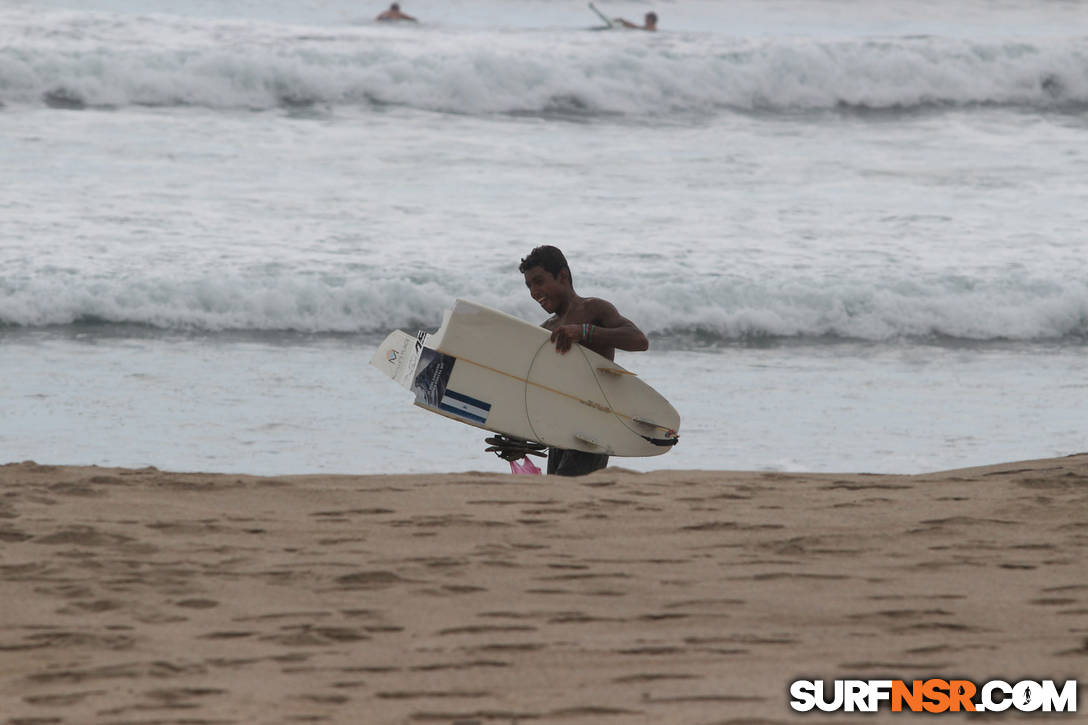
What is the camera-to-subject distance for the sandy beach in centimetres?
284

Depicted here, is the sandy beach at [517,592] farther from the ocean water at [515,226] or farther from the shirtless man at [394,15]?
the shirtless man at [394,15]

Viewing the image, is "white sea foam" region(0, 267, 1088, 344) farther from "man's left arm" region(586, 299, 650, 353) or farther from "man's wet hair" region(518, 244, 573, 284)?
"man's wet hair" region(518, 244, 573, 284)

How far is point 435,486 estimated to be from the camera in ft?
14.9

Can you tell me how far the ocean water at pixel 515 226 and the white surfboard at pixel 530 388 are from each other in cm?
107

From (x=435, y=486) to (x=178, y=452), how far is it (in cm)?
223

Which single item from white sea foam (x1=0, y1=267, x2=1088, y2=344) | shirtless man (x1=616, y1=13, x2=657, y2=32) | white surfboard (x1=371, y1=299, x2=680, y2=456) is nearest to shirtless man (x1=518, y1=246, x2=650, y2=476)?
white surfboard (x1=371, y1=299, x2=680, y2=456)

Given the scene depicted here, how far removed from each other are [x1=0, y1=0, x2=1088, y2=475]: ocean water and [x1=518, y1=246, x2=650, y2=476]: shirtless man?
1.44m

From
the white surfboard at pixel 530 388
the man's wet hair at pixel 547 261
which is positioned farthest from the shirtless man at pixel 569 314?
the white surfboard at pixel 530 388

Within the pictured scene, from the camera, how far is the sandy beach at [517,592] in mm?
2842
